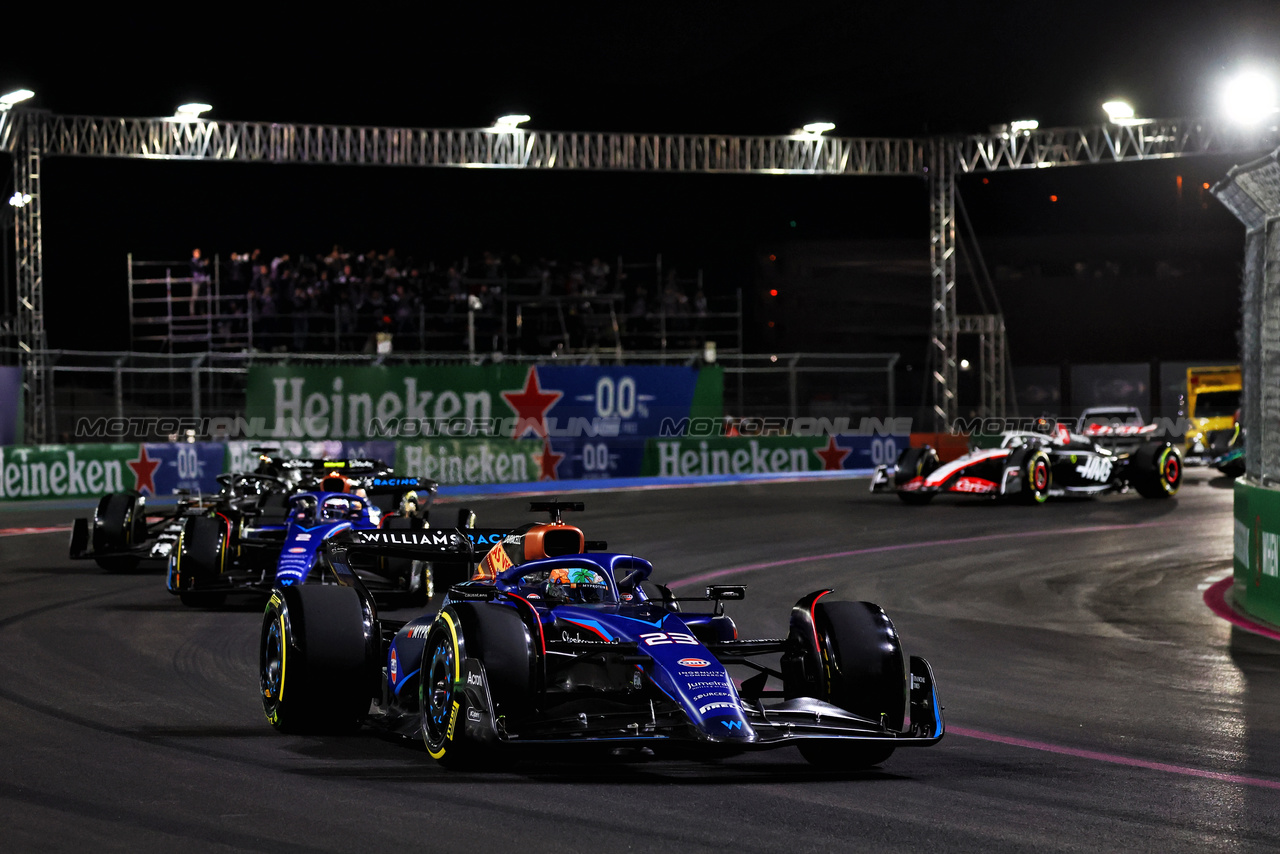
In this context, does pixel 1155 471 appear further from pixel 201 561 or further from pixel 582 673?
pixel 582 673

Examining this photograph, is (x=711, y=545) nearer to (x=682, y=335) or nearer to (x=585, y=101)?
(x=585, y=101)

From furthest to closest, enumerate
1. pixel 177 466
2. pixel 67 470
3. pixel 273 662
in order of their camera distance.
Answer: pixel 177 466 < pixel 67 470 < pixel 273 662

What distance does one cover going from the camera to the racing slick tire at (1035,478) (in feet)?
85.2

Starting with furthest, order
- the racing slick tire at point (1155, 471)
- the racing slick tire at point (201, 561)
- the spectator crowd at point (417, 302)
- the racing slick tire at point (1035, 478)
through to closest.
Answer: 1. the spectator crowd at point (417, 302)
2. the racing slick tire at point (1155, 471)
3. the racing slick tire at point (1035, 478)
4. the racing slick tire at point (201, 561)

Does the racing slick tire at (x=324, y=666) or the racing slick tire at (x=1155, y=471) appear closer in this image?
the racing slick tire at (x=324, y=666)

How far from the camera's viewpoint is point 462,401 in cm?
3209

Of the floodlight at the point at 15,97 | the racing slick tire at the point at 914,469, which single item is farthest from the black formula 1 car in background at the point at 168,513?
the floodlight at the point at 15,97

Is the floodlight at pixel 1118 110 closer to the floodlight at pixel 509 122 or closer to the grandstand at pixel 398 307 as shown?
the grandstand at pixel 398 307

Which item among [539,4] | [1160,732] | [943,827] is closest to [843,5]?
[539,4]

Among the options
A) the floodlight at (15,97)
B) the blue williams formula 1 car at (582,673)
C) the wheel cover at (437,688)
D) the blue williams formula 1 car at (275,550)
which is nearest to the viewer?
the blue williams formula 1 car at (582,673)

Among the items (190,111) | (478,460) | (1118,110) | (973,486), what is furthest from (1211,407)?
(190,111)

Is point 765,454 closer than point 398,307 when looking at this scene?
Yes

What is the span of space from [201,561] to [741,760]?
7.92 m

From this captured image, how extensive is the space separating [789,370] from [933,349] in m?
3.96
